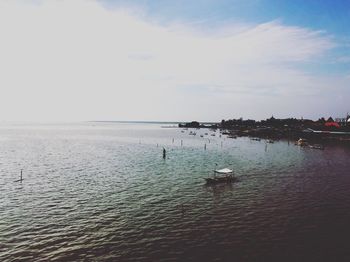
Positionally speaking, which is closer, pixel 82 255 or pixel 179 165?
pixel 82 255

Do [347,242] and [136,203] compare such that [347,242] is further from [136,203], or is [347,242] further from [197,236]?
[136,203]

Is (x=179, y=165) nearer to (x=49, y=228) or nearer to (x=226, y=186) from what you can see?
(x=226, y=186)

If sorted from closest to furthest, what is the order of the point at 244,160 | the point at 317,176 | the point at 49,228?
the point at 49,228
the point at 317,176
the point at 244,160

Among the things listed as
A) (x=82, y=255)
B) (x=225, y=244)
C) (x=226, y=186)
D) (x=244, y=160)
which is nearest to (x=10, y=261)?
(x=82, y=255)

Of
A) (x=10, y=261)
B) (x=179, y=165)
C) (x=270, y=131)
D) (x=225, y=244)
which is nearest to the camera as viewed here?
(x=10, y=261)

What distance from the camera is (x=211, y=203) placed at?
134ft

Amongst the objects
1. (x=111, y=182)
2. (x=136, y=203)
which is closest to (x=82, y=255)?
(x=136, y=203)

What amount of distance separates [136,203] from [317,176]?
39069mm

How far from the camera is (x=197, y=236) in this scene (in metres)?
29.8

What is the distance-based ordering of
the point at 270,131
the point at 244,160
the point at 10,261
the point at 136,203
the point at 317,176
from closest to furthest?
the point at 10,261, the point at 136,203, the point at 317,176, the point at 244,160, the point at 270,131

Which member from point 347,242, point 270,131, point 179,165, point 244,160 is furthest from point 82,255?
point 270,131

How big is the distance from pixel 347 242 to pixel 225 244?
454 inches

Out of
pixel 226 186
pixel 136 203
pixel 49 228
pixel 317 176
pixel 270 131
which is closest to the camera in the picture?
pixel 49 228

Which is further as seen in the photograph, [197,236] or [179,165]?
[179,165]
